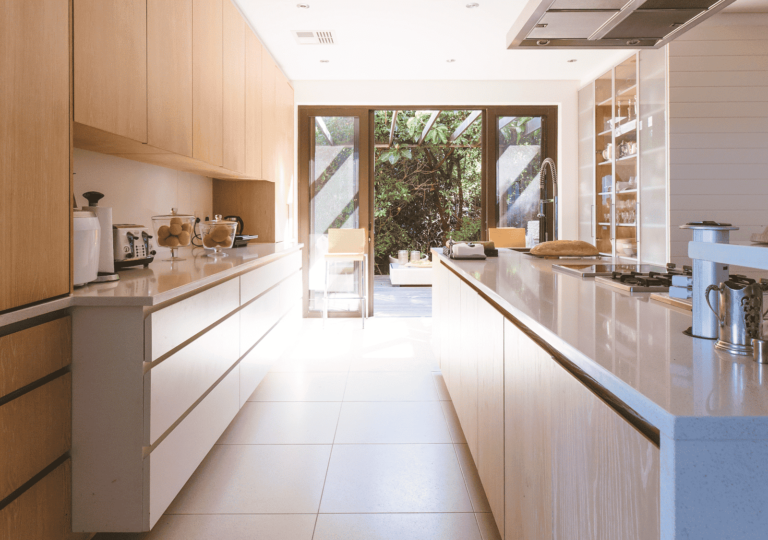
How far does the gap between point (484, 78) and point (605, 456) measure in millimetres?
5599

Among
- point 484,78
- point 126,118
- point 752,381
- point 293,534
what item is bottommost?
point 293,534

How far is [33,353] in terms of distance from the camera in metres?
1.45

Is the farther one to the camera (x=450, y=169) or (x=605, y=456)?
(x=450, y=169)

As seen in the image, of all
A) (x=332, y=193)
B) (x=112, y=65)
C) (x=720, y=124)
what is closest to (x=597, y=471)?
(x=112, y=65)

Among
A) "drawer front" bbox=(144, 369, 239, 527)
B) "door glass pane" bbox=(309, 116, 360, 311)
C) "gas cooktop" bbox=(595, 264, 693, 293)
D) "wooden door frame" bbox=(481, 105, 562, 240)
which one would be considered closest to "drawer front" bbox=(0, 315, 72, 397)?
"drawer front" bbox=(144, 369, 239, 527)

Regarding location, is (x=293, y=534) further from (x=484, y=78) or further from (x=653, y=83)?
(x=484, y=78)

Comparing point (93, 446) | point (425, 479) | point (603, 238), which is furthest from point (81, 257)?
point (603, 238)

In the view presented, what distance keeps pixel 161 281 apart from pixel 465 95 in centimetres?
470

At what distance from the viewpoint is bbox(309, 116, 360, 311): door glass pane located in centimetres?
610

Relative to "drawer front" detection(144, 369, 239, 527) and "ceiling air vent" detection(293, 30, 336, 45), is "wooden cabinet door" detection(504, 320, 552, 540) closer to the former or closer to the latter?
"drawer front" detection(144, 369, 239, 527)

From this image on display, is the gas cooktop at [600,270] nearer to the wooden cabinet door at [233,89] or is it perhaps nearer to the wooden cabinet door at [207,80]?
the wooden cabinet door at [207,80]

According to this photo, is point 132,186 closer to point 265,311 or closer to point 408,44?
point 265,311

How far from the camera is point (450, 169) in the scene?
10828 mm

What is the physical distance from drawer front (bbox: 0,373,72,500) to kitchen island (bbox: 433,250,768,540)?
4.19ft
